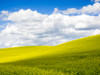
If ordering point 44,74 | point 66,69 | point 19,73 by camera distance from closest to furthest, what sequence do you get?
1. point 44,74
2. point 19,73
3. point 66,69

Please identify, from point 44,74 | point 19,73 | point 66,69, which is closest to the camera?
point 44,74

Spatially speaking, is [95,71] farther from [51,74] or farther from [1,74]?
[1,74]

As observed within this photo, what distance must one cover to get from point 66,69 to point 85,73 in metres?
2.87

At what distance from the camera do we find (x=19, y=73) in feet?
52.9

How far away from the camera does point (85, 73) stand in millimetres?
16203

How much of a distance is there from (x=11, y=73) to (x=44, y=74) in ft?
12.3

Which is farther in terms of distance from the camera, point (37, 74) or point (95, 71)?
point (95, 71)

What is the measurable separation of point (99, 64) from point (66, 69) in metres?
4.38

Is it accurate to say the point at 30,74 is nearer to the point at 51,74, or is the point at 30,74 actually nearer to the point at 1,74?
the point at 51,74

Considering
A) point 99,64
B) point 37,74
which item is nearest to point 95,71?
point 99,64

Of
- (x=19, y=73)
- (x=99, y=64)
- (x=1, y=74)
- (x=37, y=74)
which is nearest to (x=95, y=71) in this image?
(x=99, y=64)

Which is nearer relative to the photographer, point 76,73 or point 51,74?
point 51,74

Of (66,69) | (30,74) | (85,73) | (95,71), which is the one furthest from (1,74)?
(95,71)

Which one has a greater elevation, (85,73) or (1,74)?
(1,74)
